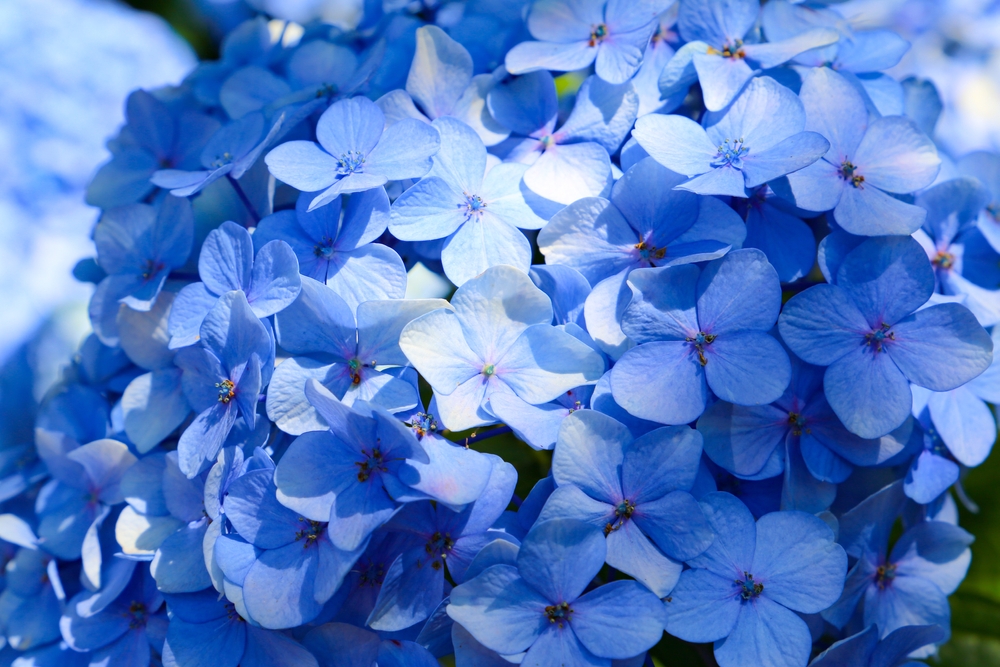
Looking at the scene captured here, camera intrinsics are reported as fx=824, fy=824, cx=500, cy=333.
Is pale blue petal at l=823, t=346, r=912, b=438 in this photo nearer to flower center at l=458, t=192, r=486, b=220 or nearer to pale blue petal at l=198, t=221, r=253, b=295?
flower center at l=458, t=192, r=486, b=220

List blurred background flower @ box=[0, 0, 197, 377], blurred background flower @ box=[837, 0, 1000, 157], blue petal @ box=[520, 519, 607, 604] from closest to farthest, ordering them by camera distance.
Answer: blue petal @ box=[520, 519, 607, 604] < blurred background flower @ box=[0, 0, 197, 377] < blurred background flower @ box=[837, 0, 1000, 157]

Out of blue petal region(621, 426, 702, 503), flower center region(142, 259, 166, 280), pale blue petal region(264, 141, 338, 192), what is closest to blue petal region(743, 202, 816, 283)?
blue petal region(621, 426, 702, 503)

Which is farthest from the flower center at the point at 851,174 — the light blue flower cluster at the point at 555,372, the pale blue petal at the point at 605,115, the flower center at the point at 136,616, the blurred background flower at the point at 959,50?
the blurred background flower at the point at 959,50

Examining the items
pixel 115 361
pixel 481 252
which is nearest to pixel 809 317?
pixel 481 252

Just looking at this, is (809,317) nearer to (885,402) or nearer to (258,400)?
(885,402)

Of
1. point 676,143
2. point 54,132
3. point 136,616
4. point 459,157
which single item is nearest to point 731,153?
point 676,143

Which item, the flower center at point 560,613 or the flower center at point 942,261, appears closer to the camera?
the flower center at point 560,613

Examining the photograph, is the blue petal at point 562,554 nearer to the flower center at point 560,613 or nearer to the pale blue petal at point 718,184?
the flower center at point 560,613

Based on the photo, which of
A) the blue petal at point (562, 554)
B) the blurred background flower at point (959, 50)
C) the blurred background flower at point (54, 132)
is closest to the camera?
the blue petal at point (562, 554)
